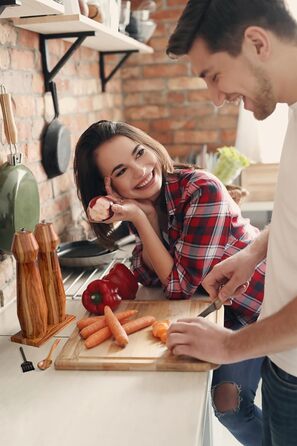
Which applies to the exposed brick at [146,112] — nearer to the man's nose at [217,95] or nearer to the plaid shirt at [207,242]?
the plaid shirt at [207,242]

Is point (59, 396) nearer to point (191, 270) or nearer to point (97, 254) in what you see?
point (191, 270)

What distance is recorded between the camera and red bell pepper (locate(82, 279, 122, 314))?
4.60 feet

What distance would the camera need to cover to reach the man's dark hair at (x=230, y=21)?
2.93 ft

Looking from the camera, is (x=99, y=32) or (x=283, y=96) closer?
(x=283, y=96)

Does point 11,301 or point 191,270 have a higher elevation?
point 191,270

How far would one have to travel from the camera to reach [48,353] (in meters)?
1.22

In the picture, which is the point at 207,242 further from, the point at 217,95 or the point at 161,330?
the point at 217,95

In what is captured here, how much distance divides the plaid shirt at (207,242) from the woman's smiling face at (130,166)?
0.12m

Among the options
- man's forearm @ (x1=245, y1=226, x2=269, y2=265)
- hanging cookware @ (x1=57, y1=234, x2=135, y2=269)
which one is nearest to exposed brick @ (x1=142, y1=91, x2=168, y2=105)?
hanging cookware @ (x1=57, y1=234, x2=135, y2=269)

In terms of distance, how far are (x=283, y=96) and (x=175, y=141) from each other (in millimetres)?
2010

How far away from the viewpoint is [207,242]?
143 cm

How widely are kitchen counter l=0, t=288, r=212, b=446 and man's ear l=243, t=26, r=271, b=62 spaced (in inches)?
25.0

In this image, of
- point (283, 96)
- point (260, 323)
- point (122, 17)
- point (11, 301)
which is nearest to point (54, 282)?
point (11, 301)

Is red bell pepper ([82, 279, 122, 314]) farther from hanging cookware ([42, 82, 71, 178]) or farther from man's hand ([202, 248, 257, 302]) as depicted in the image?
hanging cookware ([42, 82, 71, 178])
